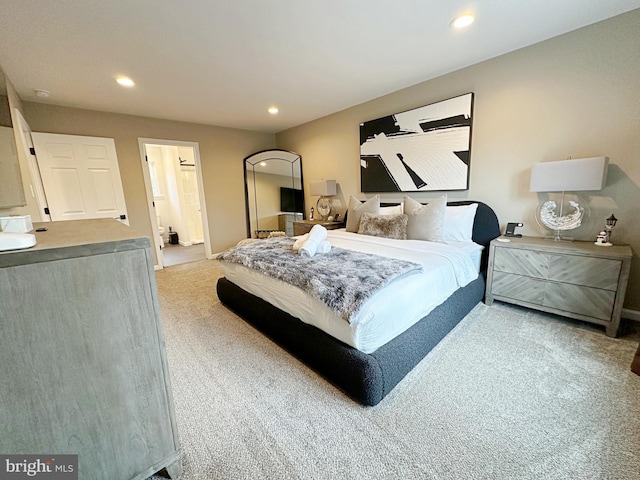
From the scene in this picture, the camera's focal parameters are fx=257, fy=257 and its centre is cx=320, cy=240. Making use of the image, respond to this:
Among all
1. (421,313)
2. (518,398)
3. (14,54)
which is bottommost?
(518,398)

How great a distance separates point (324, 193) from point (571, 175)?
3046mm

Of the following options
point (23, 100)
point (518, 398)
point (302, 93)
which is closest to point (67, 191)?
point (23, 100)

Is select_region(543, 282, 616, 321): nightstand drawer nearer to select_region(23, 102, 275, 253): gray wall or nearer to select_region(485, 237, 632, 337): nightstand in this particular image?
select_region(485, 237, 632, 337): nightstand

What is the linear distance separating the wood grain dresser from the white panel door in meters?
3.64

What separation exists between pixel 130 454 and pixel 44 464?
255 millimetres

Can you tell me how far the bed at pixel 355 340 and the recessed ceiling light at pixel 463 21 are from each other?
6.93 feet

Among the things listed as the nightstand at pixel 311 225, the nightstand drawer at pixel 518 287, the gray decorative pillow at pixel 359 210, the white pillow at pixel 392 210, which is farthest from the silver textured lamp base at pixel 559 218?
the nightstand at pixel 311 225

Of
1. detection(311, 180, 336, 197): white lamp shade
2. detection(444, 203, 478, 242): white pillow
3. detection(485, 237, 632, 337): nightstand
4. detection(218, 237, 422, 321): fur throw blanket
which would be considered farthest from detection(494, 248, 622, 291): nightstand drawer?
detection(311, 180, 336, 197): white lamp shade

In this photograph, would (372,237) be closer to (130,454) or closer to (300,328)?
(300,328)

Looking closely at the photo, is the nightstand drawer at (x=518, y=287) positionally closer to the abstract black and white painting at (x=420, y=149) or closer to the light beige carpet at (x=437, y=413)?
the light beige carpet at (x=437, y=413)

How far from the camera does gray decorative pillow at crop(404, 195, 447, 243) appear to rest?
9.14ft

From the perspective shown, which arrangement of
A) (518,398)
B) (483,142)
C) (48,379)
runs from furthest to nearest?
(483,142)
(518,398)
(48,379)

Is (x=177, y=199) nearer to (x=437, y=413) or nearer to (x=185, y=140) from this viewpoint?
(x=185, y=140)

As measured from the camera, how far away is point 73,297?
0.87 metres
